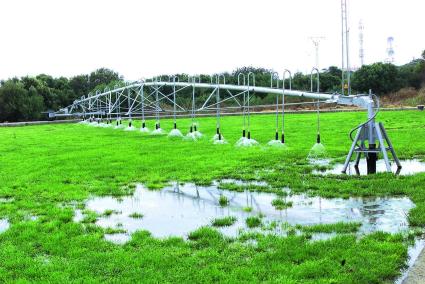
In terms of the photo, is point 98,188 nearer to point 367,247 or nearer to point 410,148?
point 367,247

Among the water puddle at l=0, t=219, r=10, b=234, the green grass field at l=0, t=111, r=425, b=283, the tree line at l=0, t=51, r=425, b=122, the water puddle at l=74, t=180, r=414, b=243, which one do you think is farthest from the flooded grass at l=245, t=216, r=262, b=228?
the tree line at l=0, t=51, r=425, b=122

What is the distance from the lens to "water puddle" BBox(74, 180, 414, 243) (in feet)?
23.2

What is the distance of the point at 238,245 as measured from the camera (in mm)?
6129

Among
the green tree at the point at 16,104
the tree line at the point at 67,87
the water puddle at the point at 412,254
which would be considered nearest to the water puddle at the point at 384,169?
the water puddle at the point at 412,254

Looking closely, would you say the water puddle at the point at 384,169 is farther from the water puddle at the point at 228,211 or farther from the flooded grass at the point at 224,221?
the flooded grass at the point at 224,221

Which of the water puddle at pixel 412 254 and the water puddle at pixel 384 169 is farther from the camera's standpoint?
the water puddle at pixel 384 169

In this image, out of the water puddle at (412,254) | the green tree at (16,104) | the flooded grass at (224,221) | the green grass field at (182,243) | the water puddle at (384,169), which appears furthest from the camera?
the green tree at (16,104)

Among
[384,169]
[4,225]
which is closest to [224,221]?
[4,225]

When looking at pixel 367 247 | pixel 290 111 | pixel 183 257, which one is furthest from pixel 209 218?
pixel 290 111

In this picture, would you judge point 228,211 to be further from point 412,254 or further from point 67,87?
point 67,87

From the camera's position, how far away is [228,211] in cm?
814

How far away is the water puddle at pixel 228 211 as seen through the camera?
709cm

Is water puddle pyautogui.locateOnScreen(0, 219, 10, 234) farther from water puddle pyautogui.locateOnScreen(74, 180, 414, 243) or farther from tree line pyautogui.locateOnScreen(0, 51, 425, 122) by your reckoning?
tree line pyautogui.locateOnScreen(0, 51, 425, 122)

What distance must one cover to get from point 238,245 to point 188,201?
3091 millimetres
